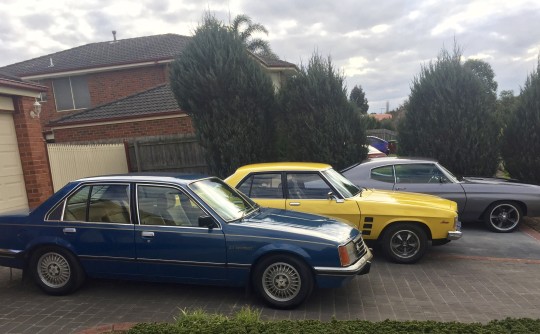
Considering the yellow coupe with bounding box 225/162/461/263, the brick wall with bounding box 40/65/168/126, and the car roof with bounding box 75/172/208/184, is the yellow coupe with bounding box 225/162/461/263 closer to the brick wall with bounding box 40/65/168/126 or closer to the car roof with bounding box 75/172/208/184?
the car roof with bounding box 75/172/208/184

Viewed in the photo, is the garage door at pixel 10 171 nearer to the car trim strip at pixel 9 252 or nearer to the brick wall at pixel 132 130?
the car trim strip at pixel 9 252

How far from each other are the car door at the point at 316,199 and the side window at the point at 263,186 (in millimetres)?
157

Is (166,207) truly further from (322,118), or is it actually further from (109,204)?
(322,118)

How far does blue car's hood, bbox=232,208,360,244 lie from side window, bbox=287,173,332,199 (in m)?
0.90

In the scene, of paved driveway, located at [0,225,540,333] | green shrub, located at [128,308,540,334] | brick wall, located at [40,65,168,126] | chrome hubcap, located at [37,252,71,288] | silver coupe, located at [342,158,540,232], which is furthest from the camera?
brick wall, located at [40,65,168,126]

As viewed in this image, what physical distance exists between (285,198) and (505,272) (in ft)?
10.7

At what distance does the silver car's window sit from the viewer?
749cm

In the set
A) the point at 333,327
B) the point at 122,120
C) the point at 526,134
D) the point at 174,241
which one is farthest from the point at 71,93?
the point at 333,327

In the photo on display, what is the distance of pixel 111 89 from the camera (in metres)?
18.1

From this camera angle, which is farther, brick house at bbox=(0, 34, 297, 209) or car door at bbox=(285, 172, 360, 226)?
brick house at bbox=(0, 34, 297, 209)

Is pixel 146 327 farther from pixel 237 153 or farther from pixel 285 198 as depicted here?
pixel 237 153

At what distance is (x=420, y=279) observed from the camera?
5211 millimetres

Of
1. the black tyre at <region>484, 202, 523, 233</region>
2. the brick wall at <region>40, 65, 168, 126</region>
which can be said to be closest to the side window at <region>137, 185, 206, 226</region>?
the black tyre at <region>484, 202, 523, 233</region>

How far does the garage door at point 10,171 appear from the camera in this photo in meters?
7.65
